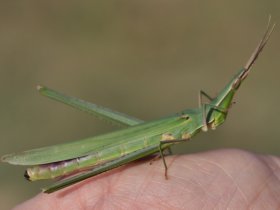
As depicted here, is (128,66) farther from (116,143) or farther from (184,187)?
(184,187)

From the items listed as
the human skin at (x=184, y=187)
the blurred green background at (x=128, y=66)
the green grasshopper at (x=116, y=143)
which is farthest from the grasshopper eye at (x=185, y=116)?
the blurred green background at (x=128, y=66)

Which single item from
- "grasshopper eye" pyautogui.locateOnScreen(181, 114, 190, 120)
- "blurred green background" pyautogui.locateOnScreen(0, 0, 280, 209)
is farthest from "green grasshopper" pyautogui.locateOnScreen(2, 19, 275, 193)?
"blurred green background" pyautogui.locateOnScreen(0, 0, 280, 209)

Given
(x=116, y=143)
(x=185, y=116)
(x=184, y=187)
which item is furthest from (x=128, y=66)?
(x=184, y=187)

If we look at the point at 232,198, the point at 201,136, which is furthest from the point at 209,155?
the point at 201,136

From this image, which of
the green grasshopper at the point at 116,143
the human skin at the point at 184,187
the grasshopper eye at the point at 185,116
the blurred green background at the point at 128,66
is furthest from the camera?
the blurred green background at the point at 128,66

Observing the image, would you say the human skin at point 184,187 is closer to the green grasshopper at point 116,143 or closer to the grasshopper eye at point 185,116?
the green grasshopper at point 116,143

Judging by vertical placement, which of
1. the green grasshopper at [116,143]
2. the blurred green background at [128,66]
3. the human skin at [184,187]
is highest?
the green grasshopper at [116,143]
